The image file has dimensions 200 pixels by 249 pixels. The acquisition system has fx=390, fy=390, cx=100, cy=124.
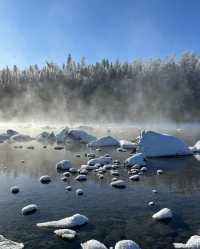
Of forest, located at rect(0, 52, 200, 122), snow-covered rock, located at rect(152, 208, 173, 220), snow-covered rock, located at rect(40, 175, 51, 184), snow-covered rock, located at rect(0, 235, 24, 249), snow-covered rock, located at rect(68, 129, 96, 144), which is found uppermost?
forest, located at rect(0, 52, 200, 122)

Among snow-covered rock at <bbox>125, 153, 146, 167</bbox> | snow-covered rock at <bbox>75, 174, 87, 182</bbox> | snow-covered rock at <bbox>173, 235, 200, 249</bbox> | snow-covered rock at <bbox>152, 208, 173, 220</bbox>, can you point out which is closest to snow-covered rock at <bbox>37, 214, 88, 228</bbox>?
snow-covered rock at <bbox>152, 208, 173, 220</bbox>

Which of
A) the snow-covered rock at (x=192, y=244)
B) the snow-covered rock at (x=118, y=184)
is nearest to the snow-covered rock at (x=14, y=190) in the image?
the snow-covered rock at (x=118, y=184)

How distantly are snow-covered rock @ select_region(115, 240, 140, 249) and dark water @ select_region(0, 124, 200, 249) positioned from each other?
62 cm

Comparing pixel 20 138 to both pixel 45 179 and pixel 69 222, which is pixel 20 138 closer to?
pixel 45 179

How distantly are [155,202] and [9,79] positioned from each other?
120m

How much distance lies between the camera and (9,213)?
18578mm

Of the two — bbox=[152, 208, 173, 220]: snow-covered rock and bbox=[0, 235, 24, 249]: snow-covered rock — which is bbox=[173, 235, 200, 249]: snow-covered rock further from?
bbox=[0, 235, 24, 249]: snow-covered rock

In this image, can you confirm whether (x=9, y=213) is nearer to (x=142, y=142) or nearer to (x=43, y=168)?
(x=43, y=168)

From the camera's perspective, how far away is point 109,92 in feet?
405

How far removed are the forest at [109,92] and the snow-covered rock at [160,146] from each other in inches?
2715

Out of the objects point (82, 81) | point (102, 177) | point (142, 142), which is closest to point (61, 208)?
point (102, 177)

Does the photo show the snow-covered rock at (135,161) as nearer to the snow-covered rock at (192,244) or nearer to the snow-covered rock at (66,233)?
the snow-covered rock at (66,233)

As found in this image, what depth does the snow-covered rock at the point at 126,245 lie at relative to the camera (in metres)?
14.0

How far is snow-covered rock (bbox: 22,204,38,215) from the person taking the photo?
1858cm
